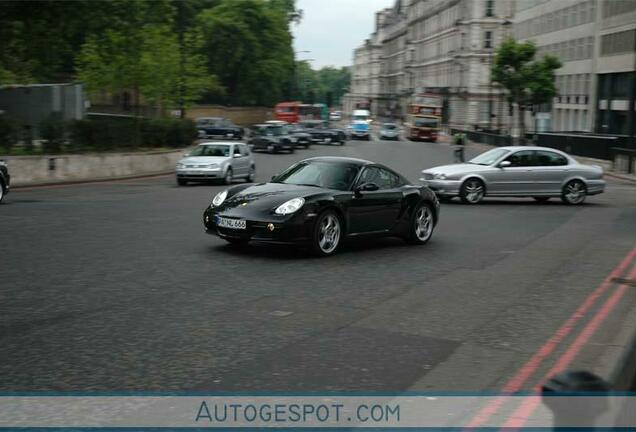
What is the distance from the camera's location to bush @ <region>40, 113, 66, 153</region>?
101 feet

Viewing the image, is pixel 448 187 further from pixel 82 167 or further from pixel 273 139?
pixel 273 139

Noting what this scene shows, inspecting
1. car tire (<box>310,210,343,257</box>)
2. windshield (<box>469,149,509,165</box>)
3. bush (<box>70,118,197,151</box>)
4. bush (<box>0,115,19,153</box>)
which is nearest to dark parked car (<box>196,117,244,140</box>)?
bush (<box>70,118,197,151</box>)

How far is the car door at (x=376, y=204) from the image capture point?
41.3 ft

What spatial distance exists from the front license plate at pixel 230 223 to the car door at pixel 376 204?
1727 mm

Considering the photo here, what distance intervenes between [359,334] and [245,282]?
2668mm

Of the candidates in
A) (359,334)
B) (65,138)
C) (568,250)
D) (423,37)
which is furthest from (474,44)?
(359,334)

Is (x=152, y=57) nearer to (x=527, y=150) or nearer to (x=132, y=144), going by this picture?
(x=132, y=144)

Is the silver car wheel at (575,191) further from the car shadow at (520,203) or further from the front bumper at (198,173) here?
the front bumper at (198,173)

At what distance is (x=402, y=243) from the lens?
1412 centimetres

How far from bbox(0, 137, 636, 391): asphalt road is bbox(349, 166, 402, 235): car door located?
44 centimetres

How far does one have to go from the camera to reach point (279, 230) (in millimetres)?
11469

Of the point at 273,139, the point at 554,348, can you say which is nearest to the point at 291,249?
the point at 554,348

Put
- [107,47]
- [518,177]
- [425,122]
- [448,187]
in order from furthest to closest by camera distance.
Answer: [425,122], [107,47], [518,177], [448,187]

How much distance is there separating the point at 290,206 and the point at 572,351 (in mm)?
5358
